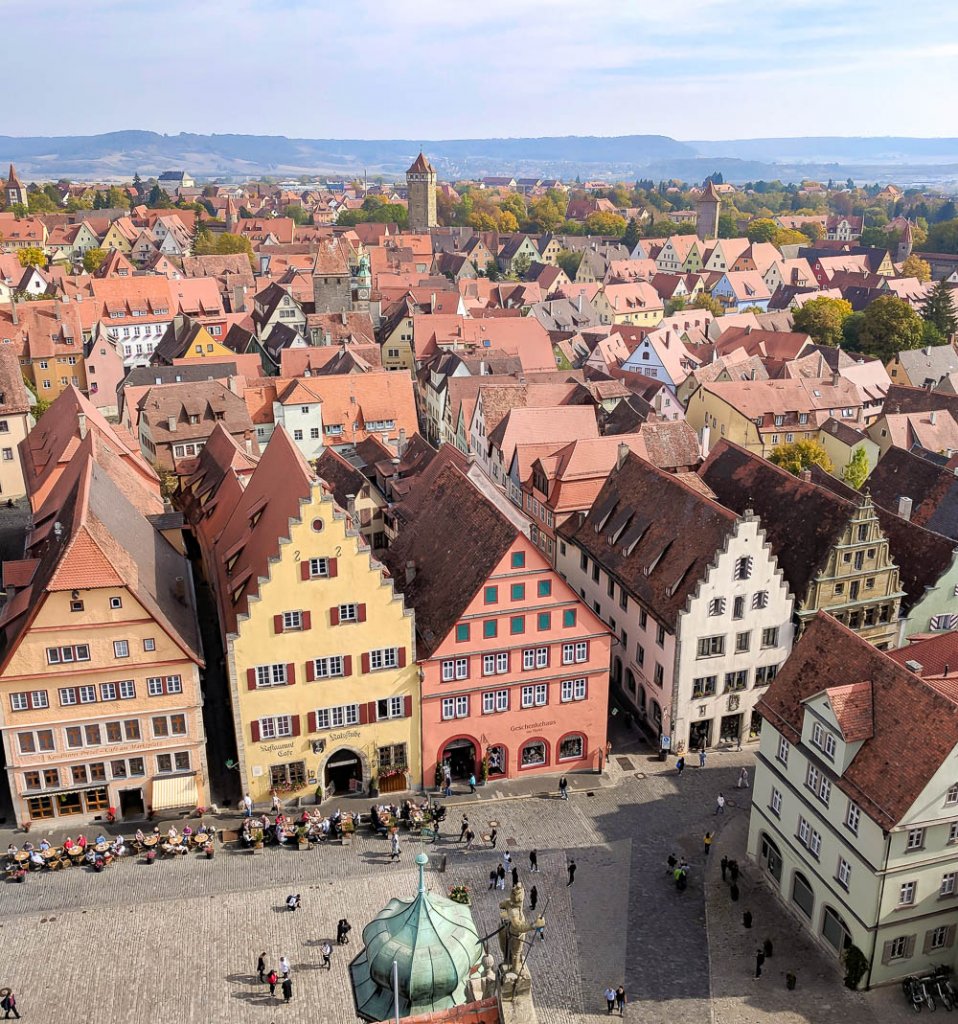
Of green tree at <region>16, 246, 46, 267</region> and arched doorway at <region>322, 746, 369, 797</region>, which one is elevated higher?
green tree at <region>16, 246, 46, 267</region>

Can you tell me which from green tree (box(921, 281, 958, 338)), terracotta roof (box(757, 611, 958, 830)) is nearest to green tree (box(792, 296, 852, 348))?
green tree (box(921, 281, 958, 338))

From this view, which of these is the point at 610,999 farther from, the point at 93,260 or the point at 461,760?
the point at 93,260

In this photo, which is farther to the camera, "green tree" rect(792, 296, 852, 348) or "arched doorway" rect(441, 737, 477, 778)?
"green tree" rect(792, 296, 852, 348)

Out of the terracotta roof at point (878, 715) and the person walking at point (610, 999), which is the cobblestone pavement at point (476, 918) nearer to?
the person walking at point (610, 999)

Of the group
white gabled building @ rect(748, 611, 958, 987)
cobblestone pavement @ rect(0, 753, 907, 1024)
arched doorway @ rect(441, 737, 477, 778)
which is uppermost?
white gabled building @ rect(748, 611, 958, 987)

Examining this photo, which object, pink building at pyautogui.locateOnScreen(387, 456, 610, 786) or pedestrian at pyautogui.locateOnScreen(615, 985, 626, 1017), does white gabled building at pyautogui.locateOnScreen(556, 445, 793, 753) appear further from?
pedestrian at pyautogui.locateOnScreen(615, 985, 626, 1017)

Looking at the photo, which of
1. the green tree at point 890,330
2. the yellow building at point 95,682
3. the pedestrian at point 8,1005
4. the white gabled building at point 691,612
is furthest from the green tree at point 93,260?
the pedestrian at point 8,1005

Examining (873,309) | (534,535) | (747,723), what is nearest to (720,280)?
(873,309)
